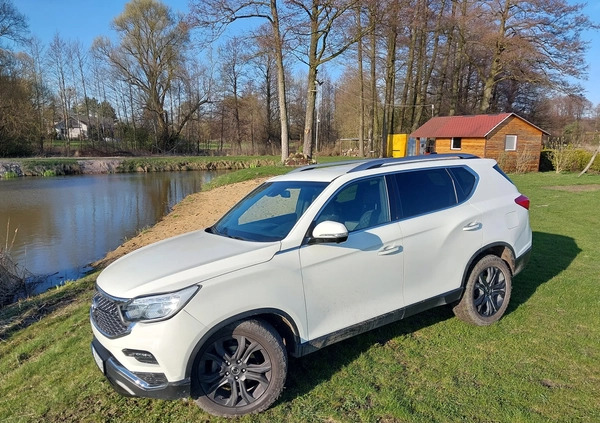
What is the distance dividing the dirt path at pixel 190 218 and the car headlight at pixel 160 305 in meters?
7.96

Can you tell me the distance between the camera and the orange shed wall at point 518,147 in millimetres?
27328

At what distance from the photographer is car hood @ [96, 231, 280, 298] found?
2.92 m

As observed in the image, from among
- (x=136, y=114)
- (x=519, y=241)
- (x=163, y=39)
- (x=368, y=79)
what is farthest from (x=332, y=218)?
(x=136, y=114)

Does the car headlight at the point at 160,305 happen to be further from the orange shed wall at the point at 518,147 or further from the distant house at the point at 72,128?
the distant house at the point at 72,128

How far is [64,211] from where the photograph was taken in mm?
17656

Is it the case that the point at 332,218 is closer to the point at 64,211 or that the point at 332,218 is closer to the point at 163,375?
the point at 163,375

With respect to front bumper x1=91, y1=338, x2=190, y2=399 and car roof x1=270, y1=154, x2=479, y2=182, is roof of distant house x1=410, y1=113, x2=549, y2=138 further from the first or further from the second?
front bumper x1=91, y1=338, x2=190, y2=399

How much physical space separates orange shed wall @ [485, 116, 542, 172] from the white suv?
2536 cm

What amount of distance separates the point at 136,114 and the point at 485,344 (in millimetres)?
54825

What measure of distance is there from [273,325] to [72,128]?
6158cm

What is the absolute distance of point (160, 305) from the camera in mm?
2848

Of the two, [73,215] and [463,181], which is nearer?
[463,181]

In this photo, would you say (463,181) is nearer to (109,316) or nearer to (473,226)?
(473,226)

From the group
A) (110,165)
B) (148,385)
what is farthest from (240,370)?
(110,165)
